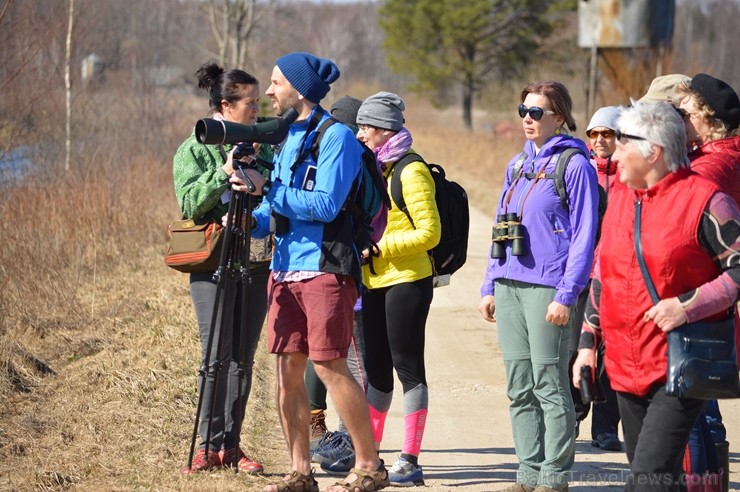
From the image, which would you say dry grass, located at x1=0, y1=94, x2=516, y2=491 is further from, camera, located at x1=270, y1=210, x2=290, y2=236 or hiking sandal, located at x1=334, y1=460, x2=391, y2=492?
camera, located at x1=270, y1=210, x2=290, y2=236

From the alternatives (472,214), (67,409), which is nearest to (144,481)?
(67,409)

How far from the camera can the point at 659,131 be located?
3.79m

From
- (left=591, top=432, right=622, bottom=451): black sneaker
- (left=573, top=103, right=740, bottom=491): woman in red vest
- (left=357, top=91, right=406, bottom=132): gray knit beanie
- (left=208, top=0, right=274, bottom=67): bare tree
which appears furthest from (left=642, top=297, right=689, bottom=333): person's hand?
(left=208, top=0, right=274, bottom=67): bare tree

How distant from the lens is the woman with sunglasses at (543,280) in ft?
15.8

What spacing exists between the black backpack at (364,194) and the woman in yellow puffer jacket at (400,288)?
16.6 inches

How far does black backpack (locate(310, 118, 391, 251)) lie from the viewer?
4.71 metres

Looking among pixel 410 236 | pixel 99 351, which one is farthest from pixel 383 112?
pixel 99 351

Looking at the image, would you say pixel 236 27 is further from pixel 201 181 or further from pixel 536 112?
pixel 536 112

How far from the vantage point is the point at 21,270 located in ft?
31.0

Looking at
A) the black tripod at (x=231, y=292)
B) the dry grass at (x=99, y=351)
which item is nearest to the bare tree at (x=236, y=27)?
the dry grass at (x=99, y=351)

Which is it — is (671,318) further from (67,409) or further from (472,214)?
(472,214)

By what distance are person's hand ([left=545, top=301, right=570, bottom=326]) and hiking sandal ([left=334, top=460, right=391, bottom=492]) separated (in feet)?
3.50

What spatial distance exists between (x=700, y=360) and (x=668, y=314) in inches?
7.4

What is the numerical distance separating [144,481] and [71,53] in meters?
12.9
